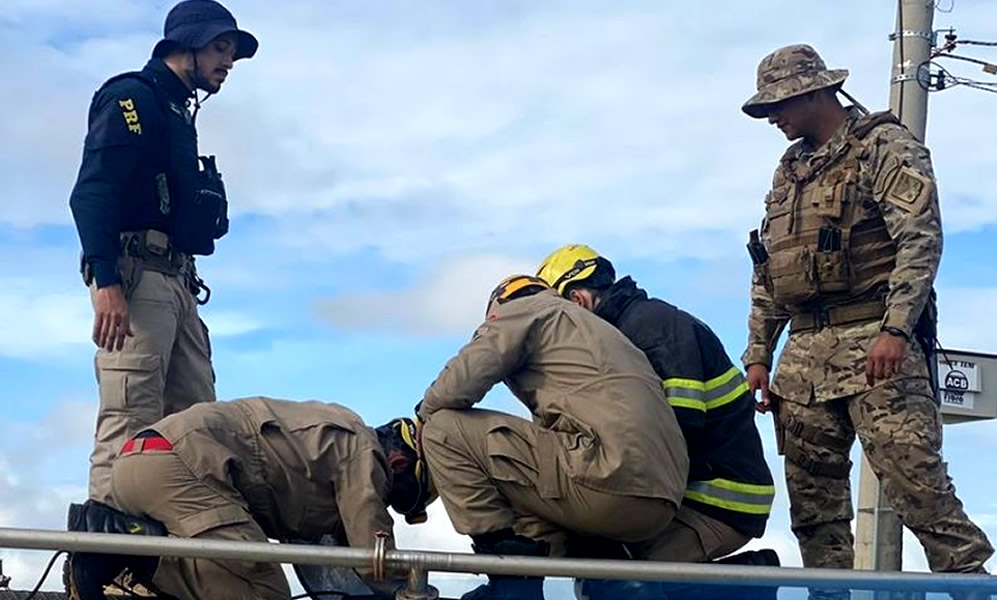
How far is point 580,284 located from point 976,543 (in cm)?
147

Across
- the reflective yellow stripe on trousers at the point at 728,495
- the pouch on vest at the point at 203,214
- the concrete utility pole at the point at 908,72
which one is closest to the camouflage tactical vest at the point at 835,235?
the reflective yellow stripe on trousers at the point at 728,495

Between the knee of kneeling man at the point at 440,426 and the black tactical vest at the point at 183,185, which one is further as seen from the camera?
the black tactical vest at the point at 183,185

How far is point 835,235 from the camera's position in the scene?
204 inches

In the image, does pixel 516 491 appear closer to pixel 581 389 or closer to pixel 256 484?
pixel 581 389

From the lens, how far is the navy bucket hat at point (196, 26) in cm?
538

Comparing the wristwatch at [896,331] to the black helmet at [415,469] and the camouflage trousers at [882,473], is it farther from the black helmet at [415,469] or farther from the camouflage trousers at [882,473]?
the black helmet at [415,469]

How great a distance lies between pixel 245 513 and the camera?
4258 millimetres

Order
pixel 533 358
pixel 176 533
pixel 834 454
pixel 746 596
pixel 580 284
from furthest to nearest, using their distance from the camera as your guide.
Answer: pixel 834 454, pixel 580 284, pixel 533 358, pixel 176 533, pixel 746 596

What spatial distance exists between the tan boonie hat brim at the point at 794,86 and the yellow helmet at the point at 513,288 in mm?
1148

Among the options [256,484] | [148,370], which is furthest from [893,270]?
[148,370]

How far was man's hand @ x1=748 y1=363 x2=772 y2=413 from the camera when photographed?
18.0 feet

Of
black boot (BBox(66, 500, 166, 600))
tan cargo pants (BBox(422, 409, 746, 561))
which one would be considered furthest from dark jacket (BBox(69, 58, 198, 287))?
tan cargo pants (BBox(422, 409, 746, 561))

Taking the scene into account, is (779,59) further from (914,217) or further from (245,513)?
(245,513)

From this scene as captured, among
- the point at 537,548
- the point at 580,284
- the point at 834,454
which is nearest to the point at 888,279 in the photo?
the point at 834,454
